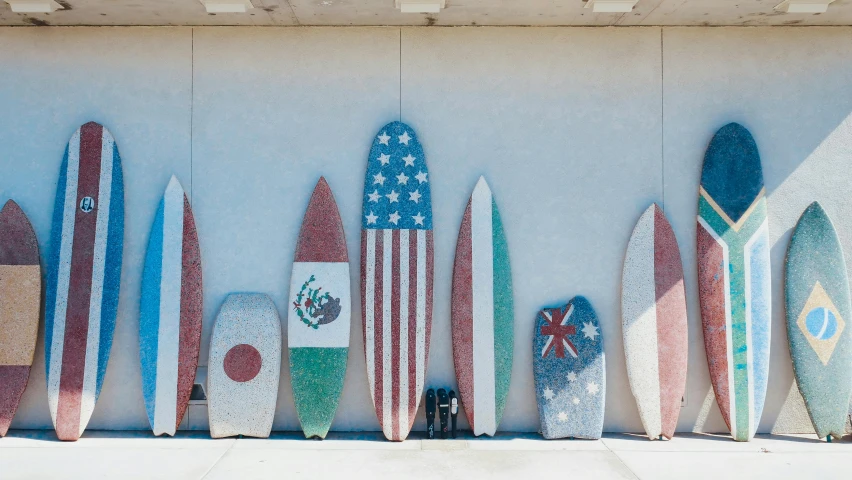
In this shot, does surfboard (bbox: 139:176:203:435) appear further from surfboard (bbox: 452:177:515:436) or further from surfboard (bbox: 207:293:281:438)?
surfboard (bbox: 452:177:515:436)

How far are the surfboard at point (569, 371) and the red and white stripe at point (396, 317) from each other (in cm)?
64

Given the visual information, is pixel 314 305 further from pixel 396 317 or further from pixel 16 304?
pixel 16 304

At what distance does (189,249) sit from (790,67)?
348 centimetres

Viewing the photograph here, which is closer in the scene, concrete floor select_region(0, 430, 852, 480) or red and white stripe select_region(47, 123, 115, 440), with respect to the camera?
concrete floor select_region(0, 430, 852, 480)

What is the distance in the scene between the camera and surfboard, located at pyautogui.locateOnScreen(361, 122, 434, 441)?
324cm

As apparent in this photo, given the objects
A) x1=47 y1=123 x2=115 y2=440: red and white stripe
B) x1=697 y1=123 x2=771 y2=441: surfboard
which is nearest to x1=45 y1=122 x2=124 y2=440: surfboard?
x1=47 y1=123 x2=115 y2=440: red and white stripe

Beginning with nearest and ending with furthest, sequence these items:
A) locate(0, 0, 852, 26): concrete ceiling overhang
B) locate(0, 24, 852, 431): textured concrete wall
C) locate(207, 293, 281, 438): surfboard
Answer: locate(0, 0, 852, 26): concrete ceiling overhang
locate(207, 293, 281, 438): surfboard
locate(0, 24, 852, 431): textured concrete wall

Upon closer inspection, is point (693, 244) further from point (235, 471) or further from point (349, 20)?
point (235, 471)

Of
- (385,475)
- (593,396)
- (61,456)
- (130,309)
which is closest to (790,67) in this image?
(593,396)

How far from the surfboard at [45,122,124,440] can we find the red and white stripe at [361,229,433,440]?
4.55 ft

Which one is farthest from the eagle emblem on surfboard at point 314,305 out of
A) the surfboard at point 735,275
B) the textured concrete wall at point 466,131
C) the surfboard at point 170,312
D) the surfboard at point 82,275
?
the surfboard at point 735,275

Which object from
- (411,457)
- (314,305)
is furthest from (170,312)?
(411,457)

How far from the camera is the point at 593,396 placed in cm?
325

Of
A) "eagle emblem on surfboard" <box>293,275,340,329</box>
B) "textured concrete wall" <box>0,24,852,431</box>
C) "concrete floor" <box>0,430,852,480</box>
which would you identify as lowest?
"concrete floor" <box>0,430,852,480</box>
